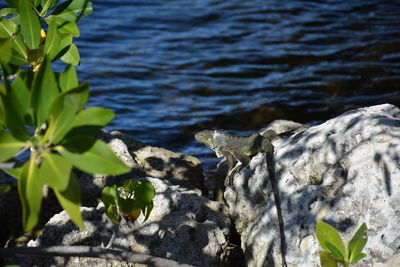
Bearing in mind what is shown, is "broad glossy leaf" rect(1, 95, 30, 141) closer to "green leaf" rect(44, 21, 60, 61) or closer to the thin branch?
the thin branch

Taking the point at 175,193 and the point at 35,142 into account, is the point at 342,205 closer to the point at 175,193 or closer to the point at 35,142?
the point at 175,193

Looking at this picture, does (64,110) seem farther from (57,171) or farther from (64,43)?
(64,43)

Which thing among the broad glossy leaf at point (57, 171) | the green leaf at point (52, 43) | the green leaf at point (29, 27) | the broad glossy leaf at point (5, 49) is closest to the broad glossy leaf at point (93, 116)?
the broad glossy leaf at point (57, 171)

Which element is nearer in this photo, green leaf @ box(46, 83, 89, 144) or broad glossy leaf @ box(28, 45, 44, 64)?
green leaf @ box(46, 83, 89, 144)

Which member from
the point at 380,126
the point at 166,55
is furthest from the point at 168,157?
the point at 166,55

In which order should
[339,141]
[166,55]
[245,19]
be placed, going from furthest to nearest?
[245,19], [166,55], [339,141]

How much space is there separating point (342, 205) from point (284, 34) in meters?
7.75

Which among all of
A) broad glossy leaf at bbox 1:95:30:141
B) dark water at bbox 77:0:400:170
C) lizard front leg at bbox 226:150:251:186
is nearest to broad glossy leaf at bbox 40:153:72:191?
broad glossy leaf at bbox 1:95:30:141

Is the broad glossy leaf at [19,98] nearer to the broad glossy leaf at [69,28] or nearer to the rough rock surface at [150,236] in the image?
the broad glossy leaf at [69,28]

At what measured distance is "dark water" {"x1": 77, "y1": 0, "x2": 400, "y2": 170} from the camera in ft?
26.2

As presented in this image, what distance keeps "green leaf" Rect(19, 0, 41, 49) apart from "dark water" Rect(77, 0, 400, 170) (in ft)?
14.5

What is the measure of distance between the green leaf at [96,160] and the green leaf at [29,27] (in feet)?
2.38

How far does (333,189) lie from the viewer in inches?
136

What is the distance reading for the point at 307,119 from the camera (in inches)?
309
